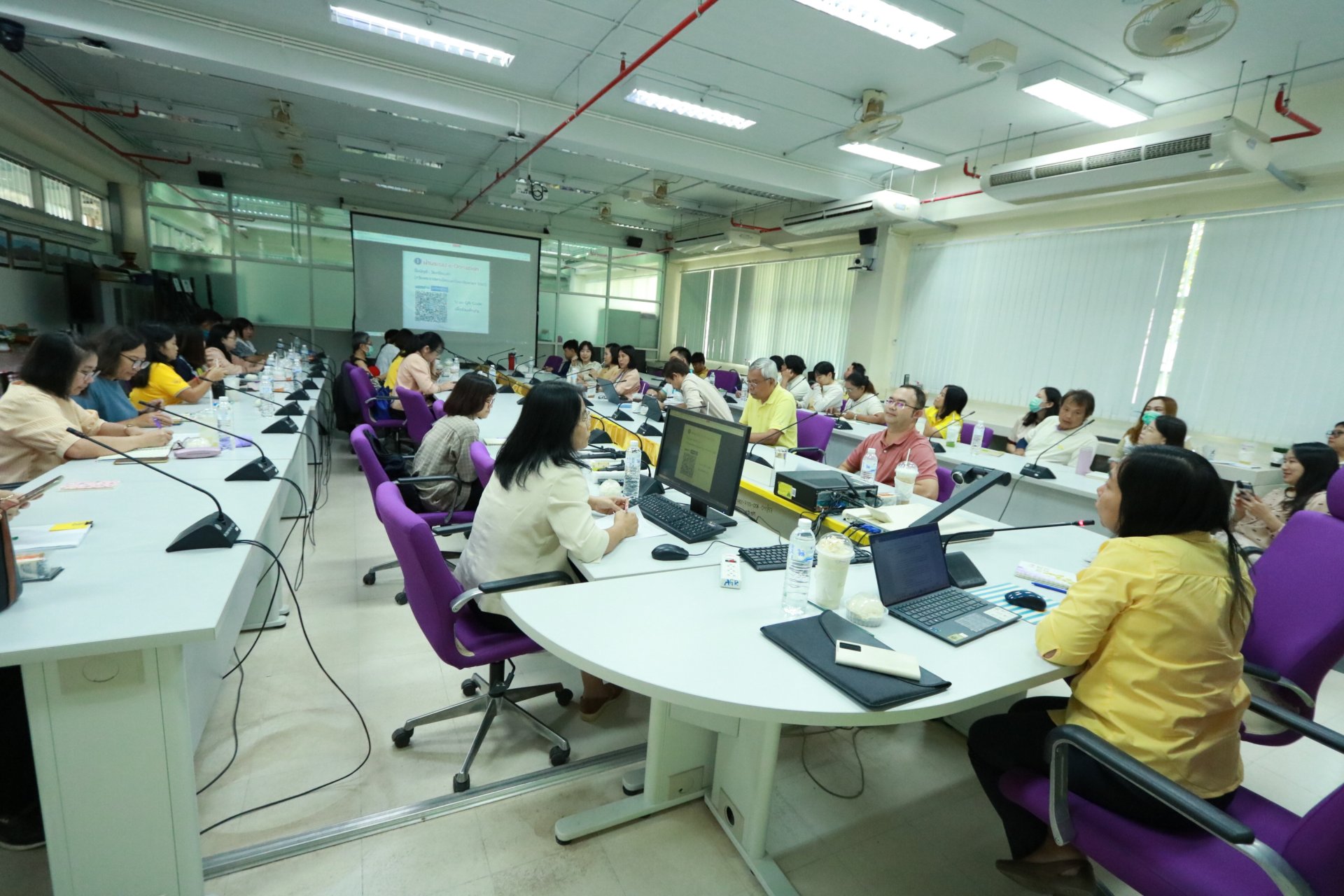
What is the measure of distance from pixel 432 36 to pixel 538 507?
3936mm

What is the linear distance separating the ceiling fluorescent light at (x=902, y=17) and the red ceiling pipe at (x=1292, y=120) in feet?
7.82

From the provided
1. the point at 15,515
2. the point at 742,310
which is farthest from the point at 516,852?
the point at 742,310

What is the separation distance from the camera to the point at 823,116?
503cm

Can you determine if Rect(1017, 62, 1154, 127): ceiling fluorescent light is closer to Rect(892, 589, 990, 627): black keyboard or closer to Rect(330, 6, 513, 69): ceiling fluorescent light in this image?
Rect(330, 6, 513, 69): ceiling fluorescent light

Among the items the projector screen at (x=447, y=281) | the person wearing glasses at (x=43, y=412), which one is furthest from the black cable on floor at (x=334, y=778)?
the projector screen at (x=447, y=281)

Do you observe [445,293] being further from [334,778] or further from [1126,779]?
[1126,779]

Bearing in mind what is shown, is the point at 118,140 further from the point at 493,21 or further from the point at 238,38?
the point at 493,21

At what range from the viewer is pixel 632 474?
2377mm

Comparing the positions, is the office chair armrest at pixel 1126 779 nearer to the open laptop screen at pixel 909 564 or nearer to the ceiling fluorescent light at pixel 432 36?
the open laptop screen at pixel 909 564

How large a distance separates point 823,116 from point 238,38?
14.6ft

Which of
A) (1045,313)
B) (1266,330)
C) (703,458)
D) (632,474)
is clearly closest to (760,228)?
(1045,313)

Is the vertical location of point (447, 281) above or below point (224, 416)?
above

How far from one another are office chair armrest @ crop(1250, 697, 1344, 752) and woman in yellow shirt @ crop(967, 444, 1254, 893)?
94 millimetres

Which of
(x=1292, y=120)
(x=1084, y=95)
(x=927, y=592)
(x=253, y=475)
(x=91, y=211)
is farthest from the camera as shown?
(x=91, y=211)
